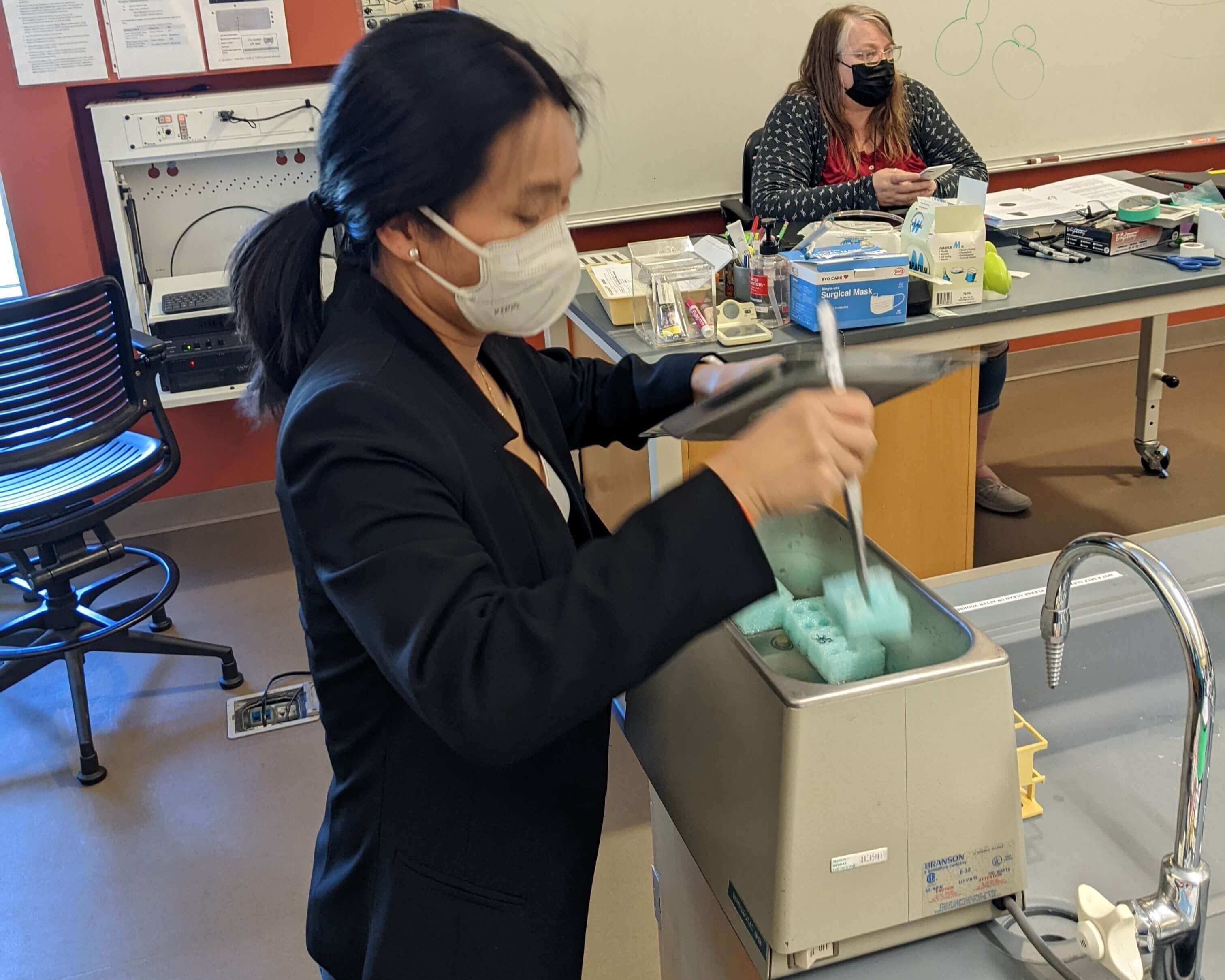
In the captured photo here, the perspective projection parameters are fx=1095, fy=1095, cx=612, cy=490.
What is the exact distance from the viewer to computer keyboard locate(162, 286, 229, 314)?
10.0 ft

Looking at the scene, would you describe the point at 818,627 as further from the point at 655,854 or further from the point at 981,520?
the point at 981,520

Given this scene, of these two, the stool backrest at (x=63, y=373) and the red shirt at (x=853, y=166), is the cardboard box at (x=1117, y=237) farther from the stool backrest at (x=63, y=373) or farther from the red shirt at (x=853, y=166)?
the stool backrest at (x=63, y=373)

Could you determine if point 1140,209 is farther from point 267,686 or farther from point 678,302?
point 267,686

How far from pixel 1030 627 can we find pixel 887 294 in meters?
1.09

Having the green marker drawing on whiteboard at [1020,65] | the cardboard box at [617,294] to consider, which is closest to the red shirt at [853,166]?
the cardboard box at [617,294]

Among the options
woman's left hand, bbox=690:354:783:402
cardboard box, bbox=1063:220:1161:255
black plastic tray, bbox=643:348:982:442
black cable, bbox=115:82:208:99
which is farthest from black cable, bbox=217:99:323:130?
black plastic tray, bbox=643:348:982:442

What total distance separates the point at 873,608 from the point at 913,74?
3.44 m

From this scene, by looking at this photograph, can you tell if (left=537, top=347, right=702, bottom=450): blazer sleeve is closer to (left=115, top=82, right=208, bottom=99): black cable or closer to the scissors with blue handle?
the scissors with blue handle

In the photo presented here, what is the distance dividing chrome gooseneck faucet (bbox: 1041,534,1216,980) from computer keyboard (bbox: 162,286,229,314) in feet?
8.87

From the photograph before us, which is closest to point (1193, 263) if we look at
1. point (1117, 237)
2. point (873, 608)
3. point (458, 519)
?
point (1117, 237)

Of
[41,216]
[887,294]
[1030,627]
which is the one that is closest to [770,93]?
[887,294]

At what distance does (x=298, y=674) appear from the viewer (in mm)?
2730

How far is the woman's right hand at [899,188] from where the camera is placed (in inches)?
109

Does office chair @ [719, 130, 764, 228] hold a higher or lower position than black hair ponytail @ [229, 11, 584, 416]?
lower
